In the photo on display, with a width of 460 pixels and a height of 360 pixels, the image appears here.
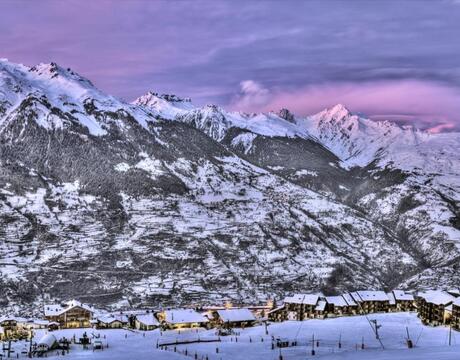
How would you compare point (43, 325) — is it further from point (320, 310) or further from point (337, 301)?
point (337, 301)

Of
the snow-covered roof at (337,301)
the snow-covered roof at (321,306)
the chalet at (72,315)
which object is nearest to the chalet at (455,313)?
the snow-covered roof at (321,306)

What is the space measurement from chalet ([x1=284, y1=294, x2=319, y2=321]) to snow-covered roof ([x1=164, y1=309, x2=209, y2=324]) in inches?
Answer: 1183

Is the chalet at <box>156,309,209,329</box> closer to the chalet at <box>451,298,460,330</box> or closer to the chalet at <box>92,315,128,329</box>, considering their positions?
the chalet at <box>92,315,128,329</box>

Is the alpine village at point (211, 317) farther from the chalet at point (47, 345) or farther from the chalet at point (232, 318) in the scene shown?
the chalet at point (47, 345)

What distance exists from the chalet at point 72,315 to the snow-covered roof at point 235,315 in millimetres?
36344

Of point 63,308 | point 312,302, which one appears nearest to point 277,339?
point 312,302

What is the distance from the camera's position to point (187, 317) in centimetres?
17388

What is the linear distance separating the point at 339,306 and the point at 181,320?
4985cm

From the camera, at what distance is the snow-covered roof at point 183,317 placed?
171 meters

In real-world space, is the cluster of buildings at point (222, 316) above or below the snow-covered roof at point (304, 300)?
below

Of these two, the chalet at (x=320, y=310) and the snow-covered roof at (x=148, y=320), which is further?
the chalet at (x=320, y=310)

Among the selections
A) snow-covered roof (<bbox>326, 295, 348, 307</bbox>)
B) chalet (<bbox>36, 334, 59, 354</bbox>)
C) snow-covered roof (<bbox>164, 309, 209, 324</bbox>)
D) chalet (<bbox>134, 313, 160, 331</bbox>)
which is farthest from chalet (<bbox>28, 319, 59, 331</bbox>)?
snow-covered roof (<bbox>326, 295, 348, 307</bbox>)

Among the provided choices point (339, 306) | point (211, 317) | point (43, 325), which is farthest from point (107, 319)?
point (339, 306)

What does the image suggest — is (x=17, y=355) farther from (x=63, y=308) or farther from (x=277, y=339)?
(x=63, y=308)
